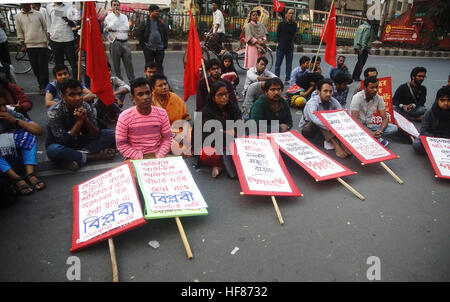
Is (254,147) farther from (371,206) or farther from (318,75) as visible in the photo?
(318,75)

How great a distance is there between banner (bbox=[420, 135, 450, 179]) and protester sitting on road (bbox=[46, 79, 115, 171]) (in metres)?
4.31

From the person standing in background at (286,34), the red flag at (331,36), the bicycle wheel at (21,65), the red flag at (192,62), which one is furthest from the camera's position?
the person standing in background at (286,34)

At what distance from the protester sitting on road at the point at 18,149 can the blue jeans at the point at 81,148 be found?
220 millimetres

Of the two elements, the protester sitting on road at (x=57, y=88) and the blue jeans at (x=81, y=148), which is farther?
the protester sitting on road at (x=57, y=88)

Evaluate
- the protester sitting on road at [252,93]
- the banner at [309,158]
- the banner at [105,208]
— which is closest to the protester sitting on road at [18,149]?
the banner at [105,208]

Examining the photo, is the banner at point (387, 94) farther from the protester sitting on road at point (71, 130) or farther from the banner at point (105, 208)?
the protester sitting on road at point (71, 130)

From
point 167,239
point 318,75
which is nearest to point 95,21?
point 167,239

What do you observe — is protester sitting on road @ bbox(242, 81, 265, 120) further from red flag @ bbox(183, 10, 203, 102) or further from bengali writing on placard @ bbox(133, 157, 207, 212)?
bengali writing on placard @ bbox(133, 157, 207, 212)

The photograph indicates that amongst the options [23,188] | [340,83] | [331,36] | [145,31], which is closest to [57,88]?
[23,188]

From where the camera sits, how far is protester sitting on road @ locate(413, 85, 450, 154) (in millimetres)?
4289

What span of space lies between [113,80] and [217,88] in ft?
8.36

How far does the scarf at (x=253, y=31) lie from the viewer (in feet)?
27.3

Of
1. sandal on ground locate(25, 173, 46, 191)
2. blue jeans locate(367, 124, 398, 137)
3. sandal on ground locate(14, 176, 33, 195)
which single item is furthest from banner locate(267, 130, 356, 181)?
sandal on ground locate(14, 176, 33, 195)

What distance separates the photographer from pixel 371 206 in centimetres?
314
